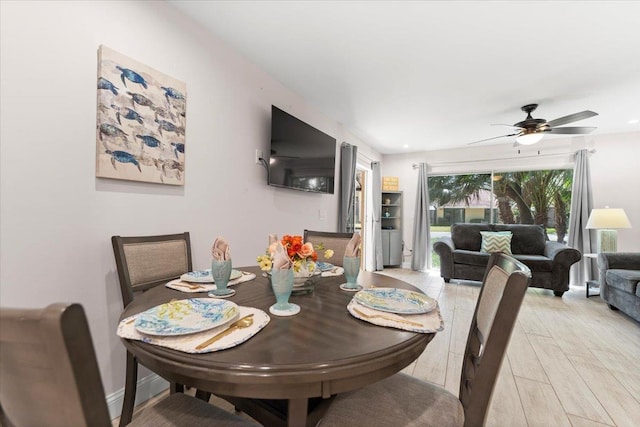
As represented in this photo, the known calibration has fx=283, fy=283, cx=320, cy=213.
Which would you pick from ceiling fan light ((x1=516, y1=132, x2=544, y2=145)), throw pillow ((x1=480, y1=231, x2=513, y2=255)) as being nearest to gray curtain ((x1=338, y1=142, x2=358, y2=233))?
ceiling fan light ((x1=516, y1=132, x2=544, y2=145))

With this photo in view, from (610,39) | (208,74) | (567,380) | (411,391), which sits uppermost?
(610,39)

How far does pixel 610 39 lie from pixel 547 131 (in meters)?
1.50

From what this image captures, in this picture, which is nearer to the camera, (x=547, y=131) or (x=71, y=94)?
(x=71, y=94)

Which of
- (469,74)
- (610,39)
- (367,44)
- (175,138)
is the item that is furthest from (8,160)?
(610,39)

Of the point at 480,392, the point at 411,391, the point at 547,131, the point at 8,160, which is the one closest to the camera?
the point at 480,392

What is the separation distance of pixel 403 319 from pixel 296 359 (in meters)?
0.40

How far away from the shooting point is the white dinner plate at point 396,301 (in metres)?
0.96

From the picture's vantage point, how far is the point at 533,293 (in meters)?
4.10

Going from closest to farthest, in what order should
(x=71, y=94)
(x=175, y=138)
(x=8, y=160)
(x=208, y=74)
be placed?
(x=8, y=160), (x=71, y=94), (x=175, y=138), (x=208, y=74)

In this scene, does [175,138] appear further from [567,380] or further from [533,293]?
[533,293]

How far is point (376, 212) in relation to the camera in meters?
5.60

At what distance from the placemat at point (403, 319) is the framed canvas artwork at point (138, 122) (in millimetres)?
1443

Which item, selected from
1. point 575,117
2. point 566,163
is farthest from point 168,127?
point 566,163

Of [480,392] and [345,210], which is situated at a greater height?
[345,210]
